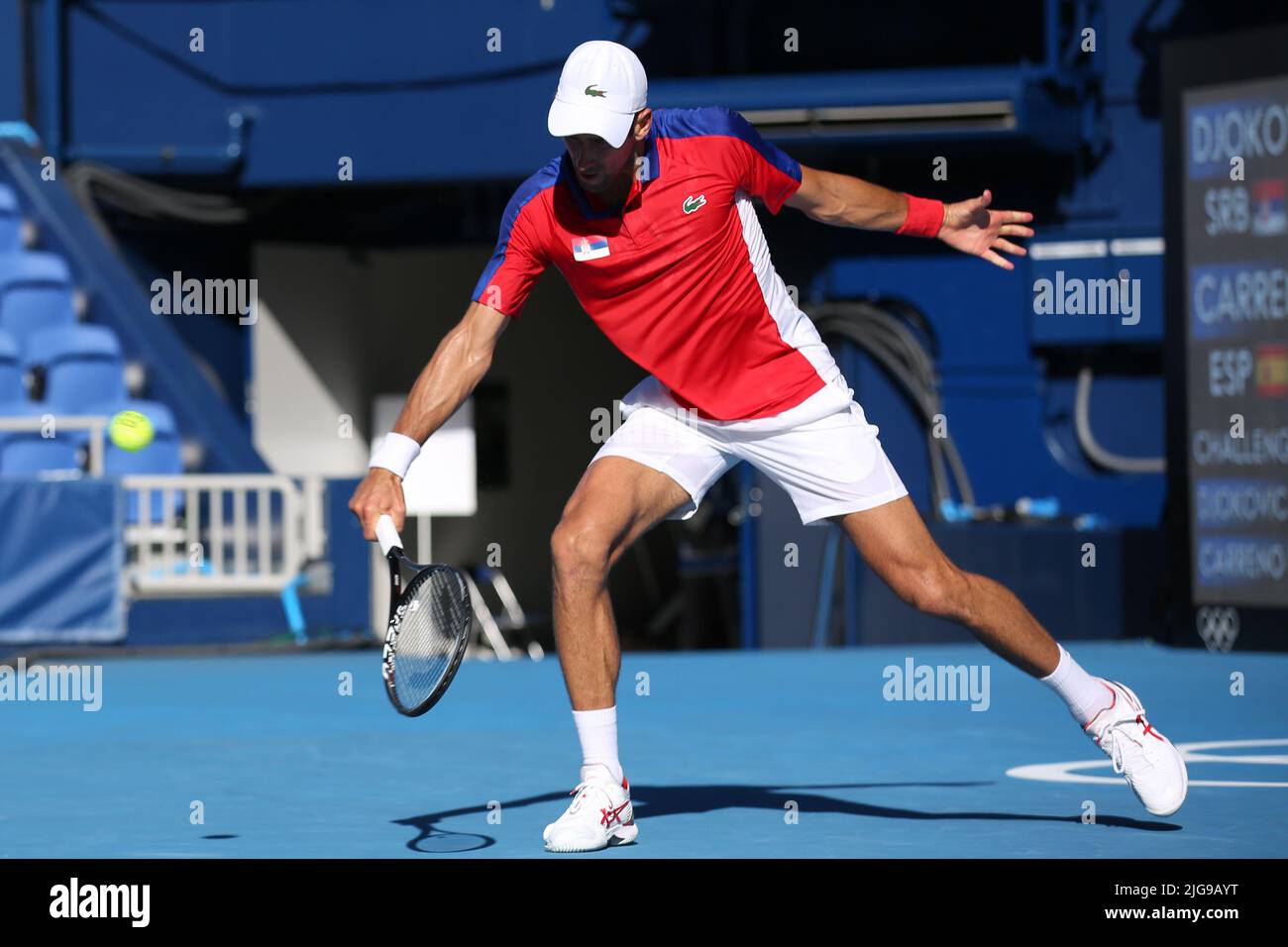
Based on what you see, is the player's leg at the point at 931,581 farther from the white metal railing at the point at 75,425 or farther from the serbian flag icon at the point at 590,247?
the white metal railing at the point at 75,425

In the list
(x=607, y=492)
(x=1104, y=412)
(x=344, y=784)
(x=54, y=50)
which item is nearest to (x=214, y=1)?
(x=54, y=50)

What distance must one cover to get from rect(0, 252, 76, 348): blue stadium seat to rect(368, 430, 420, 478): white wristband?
11.2 m

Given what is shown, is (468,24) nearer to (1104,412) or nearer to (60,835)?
(1104,412)

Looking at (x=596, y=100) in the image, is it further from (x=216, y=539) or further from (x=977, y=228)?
(x=216, y=539)

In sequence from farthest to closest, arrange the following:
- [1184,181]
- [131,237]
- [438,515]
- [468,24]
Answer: [438,515] < [131,237] < [468,24] < [1184,181]

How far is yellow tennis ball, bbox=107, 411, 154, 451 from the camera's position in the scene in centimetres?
1338

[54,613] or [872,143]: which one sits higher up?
[872,143]

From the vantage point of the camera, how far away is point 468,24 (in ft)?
52.1

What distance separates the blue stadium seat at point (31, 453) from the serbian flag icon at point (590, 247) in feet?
30.4

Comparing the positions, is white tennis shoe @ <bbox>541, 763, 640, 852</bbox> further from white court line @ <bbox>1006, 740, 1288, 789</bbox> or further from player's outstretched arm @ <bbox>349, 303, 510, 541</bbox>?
white court line @ <bbox>1006, 740, 1288, 789</bbox>

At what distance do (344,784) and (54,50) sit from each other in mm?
11416

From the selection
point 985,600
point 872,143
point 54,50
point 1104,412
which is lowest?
point 985,600

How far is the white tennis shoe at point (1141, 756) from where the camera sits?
5379 millimetres

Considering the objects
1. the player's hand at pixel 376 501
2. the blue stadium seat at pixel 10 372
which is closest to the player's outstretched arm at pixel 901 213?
the player's hand at pixel 376 501
